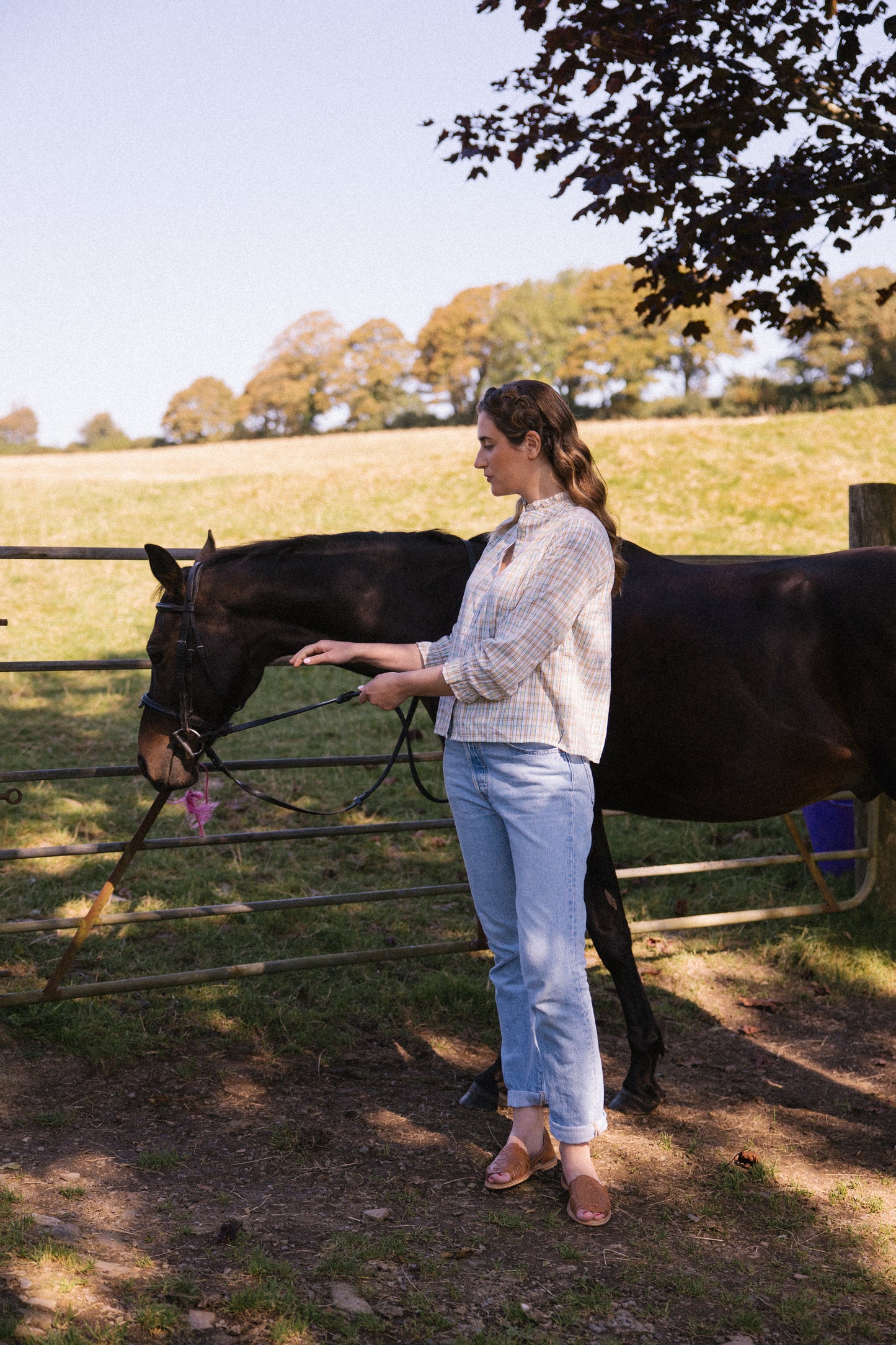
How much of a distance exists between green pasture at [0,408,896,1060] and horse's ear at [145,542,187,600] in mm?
1864

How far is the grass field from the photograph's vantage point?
2717 millimetres

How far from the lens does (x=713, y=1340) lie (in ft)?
8.54

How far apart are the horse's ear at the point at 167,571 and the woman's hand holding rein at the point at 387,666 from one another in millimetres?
514

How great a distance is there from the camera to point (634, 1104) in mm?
3814

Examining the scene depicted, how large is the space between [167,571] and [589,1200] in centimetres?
224

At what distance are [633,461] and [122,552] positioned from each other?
2053 cm

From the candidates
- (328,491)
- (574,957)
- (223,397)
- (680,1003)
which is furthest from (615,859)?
(223,397)

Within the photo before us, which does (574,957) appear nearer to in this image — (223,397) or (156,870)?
(156,870)

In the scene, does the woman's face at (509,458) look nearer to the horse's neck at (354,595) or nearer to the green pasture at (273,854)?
the horse's neck at (354,595)

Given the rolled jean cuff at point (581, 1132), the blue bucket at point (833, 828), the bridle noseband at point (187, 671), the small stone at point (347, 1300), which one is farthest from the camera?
the blue bucket at point (833, 828)

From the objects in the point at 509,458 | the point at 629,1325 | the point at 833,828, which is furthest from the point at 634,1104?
the point at 833,828

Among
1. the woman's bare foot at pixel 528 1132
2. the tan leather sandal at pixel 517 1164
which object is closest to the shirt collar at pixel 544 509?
the woman's bare foot at pixel 528 1132

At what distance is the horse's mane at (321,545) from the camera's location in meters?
3.46

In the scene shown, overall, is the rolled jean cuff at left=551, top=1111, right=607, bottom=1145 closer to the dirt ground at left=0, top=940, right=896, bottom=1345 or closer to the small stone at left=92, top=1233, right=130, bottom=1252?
the dirt ground at left=0, top=940, right=896, bottom=1345
